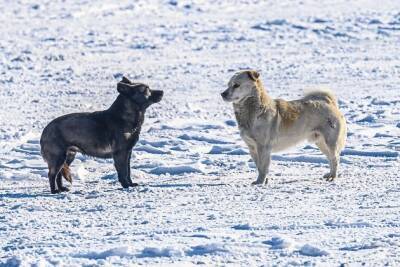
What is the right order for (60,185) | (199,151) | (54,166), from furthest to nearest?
(199,151) < (60,185) < (54,166)

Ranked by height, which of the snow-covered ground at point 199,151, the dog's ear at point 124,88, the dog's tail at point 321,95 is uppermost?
the dog's ear at point 124,88

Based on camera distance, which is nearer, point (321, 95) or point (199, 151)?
point (321, 95)

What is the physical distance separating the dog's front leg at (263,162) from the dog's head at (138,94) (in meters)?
1.28

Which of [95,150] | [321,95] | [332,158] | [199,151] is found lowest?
[199,151]

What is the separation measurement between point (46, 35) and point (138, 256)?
66.5ft

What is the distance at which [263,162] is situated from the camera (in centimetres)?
1075

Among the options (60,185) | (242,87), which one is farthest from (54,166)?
(242,87)

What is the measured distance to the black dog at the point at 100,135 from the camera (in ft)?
33.9

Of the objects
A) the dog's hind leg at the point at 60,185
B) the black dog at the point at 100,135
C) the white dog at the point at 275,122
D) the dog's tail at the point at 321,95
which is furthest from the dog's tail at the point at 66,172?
the dog's tail at the point at 321,95

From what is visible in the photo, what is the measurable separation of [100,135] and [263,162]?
173cm

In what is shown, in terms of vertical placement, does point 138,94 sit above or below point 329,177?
above

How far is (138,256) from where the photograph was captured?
728 cm

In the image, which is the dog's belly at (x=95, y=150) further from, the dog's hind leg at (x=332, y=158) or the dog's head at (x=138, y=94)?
the dog's hind leg at (x=332, y=158)

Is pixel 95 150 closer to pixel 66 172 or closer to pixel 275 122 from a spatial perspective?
pixel 66 172
